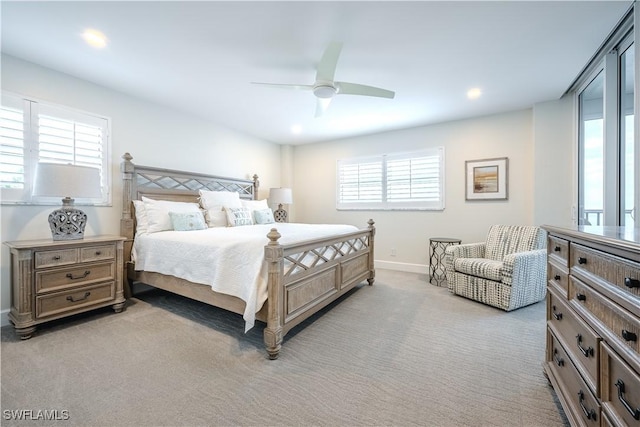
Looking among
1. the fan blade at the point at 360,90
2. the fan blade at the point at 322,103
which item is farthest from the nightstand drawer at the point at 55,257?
the fan blade at the point at 360,90

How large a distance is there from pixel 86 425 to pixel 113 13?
275 centimetres

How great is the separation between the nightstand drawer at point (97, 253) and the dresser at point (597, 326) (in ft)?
12.5

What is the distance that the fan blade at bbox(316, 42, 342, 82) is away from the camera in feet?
6.91

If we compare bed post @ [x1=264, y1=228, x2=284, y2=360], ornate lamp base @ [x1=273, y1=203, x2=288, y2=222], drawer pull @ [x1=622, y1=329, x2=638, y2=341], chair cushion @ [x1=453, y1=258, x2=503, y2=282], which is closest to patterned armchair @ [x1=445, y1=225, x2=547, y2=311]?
chair cushion @ [x1=453, y1=258, x2=503, y2=282]

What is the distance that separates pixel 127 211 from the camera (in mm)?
3332

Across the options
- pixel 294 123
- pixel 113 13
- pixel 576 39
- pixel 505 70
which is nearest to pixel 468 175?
pixel 505 70

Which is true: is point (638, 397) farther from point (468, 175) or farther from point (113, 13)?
point (468, 175)

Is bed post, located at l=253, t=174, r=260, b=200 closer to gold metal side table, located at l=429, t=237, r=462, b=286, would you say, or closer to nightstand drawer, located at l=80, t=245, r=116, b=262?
nightstand drawer, located at l=80, t=245, r=116, b=262

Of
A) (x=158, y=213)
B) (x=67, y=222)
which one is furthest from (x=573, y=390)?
(x=67, y=222)

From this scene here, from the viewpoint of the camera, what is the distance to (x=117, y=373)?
5.92 ft

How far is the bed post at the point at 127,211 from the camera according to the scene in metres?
3.30

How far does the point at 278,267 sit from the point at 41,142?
296 centimetres

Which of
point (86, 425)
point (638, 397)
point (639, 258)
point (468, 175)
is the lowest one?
point (86, 425)

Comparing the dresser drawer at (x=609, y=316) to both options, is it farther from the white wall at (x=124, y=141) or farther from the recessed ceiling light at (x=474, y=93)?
the white wall at (x=124, y=141)
